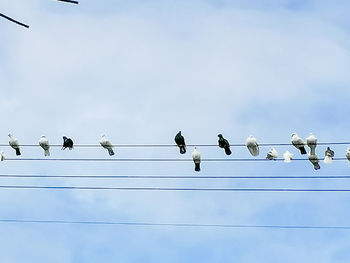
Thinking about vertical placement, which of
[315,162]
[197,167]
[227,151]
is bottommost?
[197,167]

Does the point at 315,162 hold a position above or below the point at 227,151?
below

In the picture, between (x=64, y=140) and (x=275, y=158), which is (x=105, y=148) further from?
(x=275, y=158)

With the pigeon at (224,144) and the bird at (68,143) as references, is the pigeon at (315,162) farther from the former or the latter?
the bird at (68,143)

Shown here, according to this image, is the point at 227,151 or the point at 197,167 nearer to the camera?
the point at 227,151

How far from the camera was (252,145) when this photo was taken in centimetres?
2309

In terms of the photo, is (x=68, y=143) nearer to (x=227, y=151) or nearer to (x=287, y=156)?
(x=227, y=151)

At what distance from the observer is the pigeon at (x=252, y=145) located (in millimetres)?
23031

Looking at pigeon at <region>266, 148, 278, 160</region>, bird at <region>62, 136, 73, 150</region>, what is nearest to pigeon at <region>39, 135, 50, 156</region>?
bird at <region>62, 136, 73, 150</region>

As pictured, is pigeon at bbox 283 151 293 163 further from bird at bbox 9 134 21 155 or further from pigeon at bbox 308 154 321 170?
bird at bbox 9 134 21 155

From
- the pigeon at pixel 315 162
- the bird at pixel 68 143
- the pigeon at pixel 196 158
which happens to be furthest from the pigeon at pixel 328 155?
the bird at pixel 68 143

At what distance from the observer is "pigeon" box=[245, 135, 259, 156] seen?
2303 cm

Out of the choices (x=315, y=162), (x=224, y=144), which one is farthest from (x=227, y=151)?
(x=315, y=162)

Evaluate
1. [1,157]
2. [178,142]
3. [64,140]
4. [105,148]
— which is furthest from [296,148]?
[1,157]

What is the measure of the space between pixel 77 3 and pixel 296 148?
1934 cm
